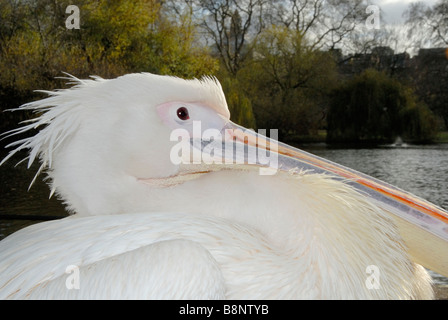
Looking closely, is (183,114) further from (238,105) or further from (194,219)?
(238,105)

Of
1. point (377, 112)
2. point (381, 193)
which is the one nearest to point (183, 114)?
point (381, 193)

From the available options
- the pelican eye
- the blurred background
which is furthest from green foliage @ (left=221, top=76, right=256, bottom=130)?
the pelican eye

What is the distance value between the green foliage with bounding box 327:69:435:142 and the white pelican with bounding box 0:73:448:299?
10355 millimetres

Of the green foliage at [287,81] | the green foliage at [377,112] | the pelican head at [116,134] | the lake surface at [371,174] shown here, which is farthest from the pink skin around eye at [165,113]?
the green foliage at [377,112]

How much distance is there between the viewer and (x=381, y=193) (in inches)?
42.8

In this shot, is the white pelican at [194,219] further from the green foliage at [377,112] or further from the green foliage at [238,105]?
the green foliage at [377,112]

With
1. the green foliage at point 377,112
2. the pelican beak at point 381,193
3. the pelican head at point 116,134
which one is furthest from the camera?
the green foliage at point 377,112

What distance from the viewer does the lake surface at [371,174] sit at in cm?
543

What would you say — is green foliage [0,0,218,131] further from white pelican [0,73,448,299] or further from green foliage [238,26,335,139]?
white pelican [0,73,448,299]

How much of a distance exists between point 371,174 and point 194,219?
7024mm

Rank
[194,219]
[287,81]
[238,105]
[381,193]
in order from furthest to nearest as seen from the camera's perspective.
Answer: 1. [287,81]
2. [238,105]
3. [381,193]
4. [194,219]

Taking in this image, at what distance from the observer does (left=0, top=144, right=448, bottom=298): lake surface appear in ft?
17.8

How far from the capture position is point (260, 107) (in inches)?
462
